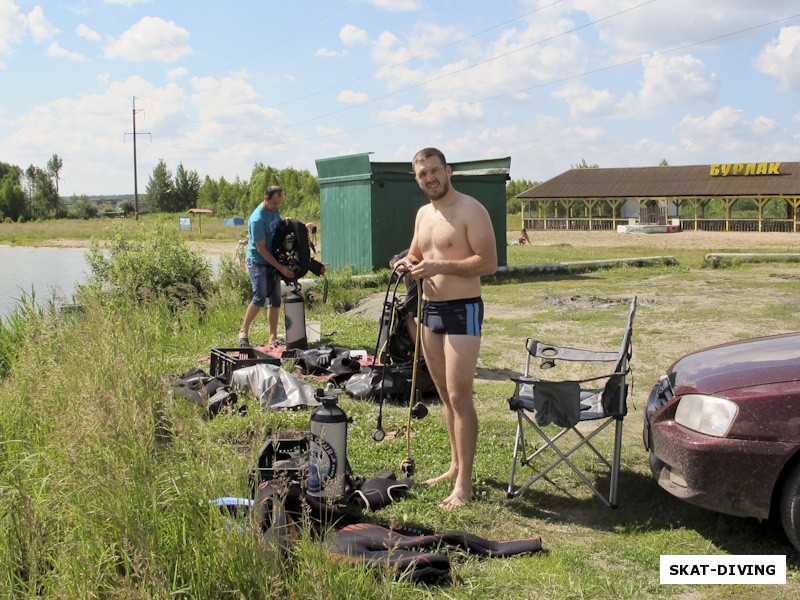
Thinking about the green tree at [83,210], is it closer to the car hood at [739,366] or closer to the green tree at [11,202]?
the green tree at [11,202]

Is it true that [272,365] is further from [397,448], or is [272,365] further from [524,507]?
[524,507]

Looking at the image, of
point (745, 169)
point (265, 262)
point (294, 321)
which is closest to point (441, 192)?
point (294, 321)

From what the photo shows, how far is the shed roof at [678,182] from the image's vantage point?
47.8m

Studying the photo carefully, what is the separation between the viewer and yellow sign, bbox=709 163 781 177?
49.4 metres

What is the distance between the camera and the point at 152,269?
38.9ft

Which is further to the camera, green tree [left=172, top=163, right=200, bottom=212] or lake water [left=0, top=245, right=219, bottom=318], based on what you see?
green tree [left=172, top=163, right=200, bottom=212]

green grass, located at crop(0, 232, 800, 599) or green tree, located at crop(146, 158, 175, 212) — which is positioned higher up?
green tree, located at crop(146, 158, 175, 212)

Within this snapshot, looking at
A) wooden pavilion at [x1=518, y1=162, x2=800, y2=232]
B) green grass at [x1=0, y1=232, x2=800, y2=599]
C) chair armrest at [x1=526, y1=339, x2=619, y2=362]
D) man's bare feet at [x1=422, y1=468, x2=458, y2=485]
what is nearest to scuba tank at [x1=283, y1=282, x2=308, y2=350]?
green grass at [x1=0, y1=232, x2=800, y2=599]

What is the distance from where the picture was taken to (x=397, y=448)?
600cm

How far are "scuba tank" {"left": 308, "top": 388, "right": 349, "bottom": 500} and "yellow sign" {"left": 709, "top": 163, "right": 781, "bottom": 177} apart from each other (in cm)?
4973

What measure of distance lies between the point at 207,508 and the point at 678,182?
5163 cm

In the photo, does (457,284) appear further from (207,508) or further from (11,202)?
(11,202)

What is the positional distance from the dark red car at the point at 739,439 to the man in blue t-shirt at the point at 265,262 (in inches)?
228

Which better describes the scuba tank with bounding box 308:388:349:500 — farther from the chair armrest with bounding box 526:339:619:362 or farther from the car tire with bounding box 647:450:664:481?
the car tire with bounding box 647:450:664:481
